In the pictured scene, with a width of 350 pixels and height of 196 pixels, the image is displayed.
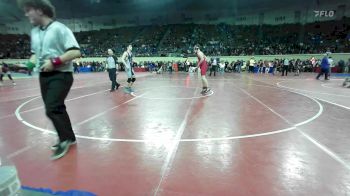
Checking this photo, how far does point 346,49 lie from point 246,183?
32.1 meters

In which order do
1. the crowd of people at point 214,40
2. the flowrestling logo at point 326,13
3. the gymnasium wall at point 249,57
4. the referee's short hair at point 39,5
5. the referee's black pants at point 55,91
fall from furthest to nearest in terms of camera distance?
1. the flowrestling logo at point 326,13
2. the crowd of people at point 214,40
3. the gymnasium wall at point 249,57
4. the referee's black pants at point 55,91
5. the referee's short hair at point 39,5

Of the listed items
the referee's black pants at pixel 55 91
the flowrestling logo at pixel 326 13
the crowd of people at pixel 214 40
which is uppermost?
the flowrestling logo at pixel 326 13

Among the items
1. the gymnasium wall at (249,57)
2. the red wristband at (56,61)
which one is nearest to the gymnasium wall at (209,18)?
the gymnasium wall at (249,57)

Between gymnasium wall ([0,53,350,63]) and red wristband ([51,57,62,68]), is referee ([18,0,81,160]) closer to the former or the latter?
red wristband ([51,57,62,68])

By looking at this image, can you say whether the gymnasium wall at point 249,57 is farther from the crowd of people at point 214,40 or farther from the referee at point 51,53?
the referee at point 51,53

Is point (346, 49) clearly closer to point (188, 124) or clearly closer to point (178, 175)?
point (188, 124)

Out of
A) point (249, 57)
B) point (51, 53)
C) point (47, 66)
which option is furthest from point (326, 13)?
point (47, 66)

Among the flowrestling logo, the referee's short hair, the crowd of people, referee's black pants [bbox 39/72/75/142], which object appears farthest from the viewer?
the flowrestling logo

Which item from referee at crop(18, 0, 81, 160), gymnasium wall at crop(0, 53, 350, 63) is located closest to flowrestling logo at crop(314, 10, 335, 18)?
gymnasium wall at crop(0, 53, 350, 63)

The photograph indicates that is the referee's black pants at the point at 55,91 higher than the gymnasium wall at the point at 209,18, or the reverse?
the gymnasium wall at the point at 209,18

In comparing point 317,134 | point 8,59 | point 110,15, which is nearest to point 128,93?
point 317,134

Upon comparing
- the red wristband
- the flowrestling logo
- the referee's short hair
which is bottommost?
the red wristband

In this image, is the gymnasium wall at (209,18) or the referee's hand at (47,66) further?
the gymnasium wall at (209,18)

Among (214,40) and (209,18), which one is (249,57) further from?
(209,18)
